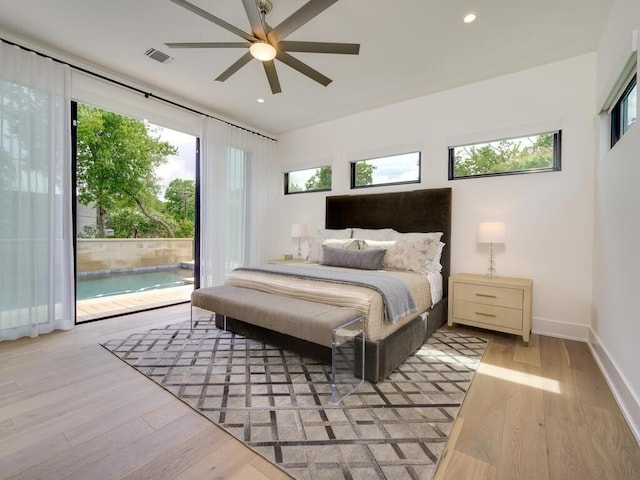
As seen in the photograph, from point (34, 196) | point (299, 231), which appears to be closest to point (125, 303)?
point (34, 196)

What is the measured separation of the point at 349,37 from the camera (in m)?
2.65

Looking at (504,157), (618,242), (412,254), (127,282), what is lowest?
(127,282)

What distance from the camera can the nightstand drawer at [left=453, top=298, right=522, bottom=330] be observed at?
284 centimetres

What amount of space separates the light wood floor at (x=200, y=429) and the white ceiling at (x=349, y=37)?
2.84 metres

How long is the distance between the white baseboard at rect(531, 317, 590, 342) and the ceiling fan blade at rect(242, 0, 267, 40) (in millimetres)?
3702

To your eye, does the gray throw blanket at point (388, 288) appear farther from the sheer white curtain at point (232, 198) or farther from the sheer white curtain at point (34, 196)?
the sheer white curtain at point (34, 196)

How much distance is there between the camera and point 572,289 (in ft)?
9.68

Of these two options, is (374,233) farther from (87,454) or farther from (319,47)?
(87,454)

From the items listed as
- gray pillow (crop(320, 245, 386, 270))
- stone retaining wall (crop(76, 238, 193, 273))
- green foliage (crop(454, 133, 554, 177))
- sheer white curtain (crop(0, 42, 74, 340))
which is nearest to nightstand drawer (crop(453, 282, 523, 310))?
gray pillow (crop(320, 245, 386, 270))

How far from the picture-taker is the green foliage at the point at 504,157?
3158 mm

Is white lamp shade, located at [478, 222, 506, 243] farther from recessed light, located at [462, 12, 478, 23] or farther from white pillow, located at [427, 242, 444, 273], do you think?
recessed light, located at [462, 12, 478, 23]

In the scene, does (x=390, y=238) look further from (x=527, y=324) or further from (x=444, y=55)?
(x=444, y=55)

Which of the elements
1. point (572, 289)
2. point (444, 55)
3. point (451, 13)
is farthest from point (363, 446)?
point (444, 55)

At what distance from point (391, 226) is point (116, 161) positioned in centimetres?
649
